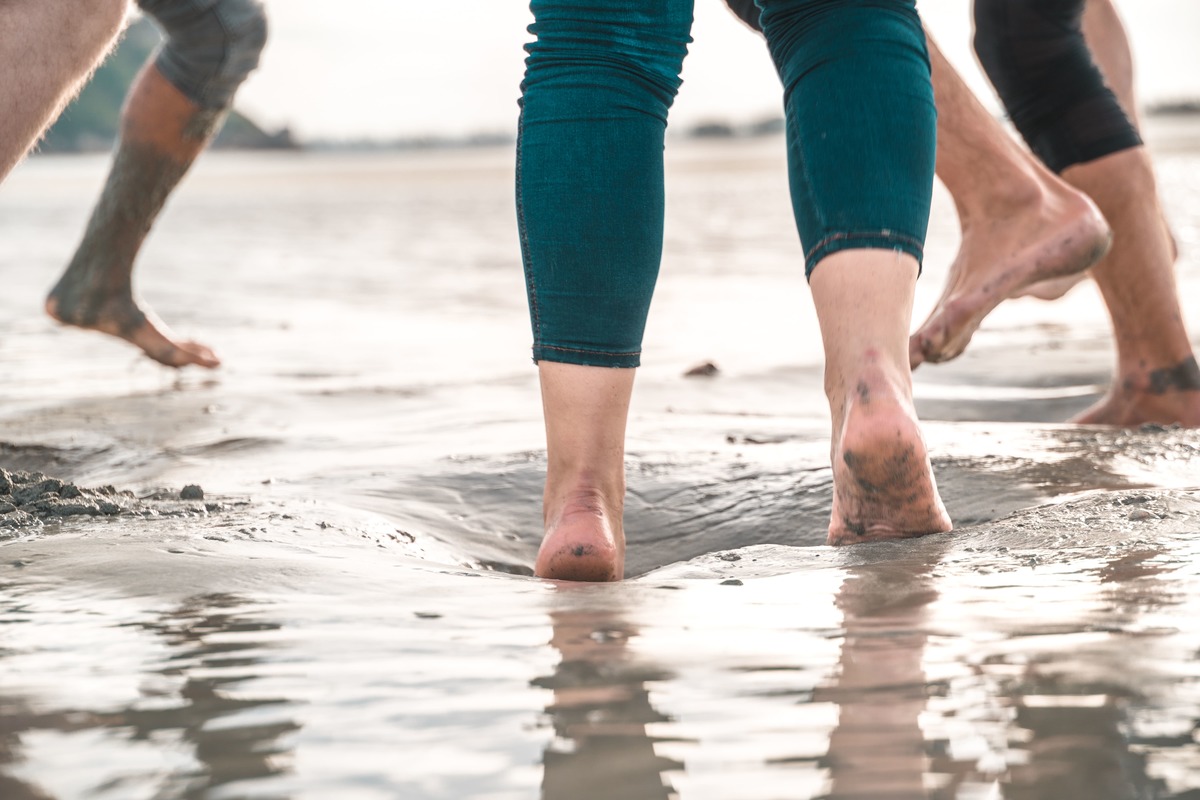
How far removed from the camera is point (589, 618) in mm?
1007

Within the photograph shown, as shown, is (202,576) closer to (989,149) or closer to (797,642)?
(797,642)

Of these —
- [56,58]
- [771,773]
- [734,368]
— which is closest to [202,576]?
[771,773]

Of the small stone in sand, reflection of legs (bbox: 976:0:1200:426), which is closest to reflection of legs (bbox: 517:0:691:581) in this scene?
reflection of legs (bbox: 976:0:1200:426)

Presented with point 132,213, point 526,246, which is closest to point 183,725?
point 526,246

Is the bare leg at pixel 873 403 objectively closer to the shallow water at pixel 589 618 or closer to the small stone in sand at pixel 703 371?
the shallow water at pixel 589 618

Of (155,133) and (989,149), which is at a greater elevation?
(155,133)

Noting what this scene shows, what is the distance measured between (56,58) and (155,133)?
1.48 m

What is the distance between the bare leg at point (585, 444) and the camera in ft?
4.74

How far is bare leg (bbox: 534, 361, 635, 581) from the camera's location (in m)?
1.45

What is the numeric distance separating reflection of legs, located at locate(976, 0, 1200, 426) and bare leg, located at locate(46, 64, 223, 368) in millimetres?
1935

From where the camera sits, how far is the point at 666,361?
3.46 metres

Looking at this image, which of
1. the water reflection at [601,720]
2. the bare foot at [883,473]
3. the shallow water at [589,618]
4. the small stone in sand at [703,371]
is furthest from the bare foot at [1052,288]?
the water reflection at [601,720]

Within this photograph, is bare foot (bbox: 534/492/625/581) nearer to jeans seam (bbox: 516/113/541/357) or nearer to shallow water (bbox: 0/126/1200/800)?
shallow water (bbox: 0/126/1200/800)

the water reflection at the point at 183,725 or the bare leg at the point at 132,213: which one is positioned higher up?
the bare leg at the point at 132,213
